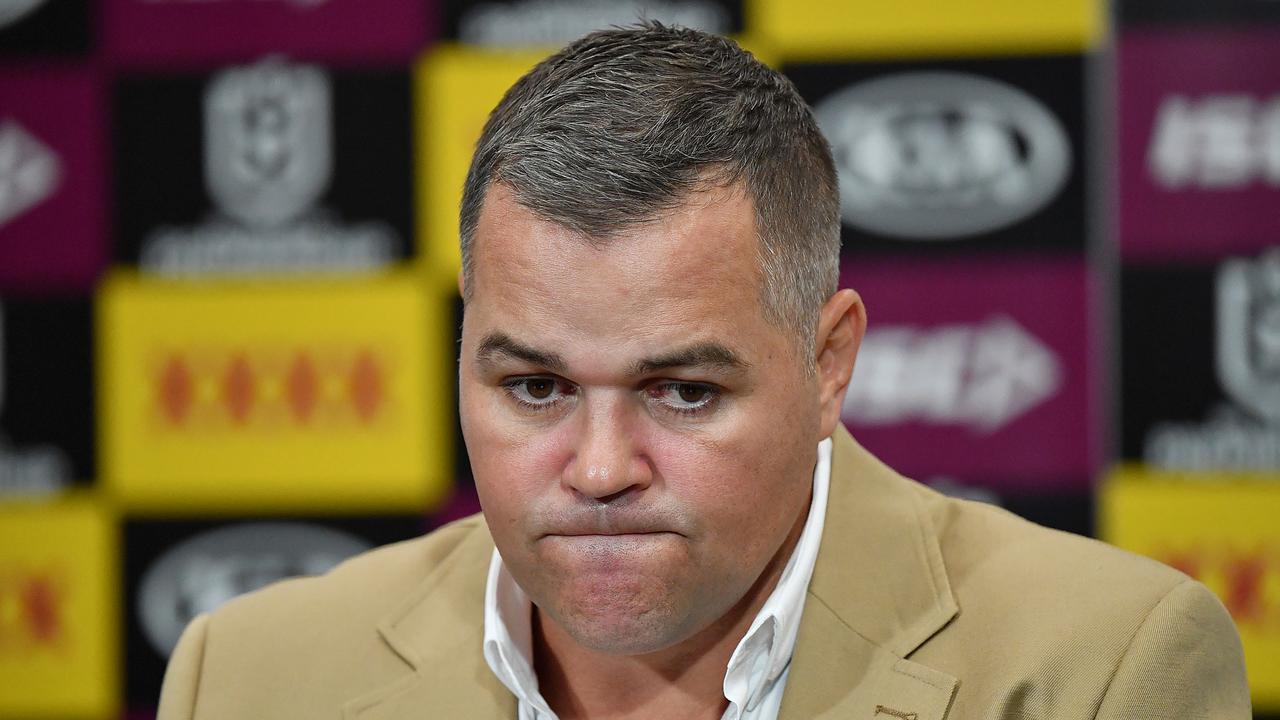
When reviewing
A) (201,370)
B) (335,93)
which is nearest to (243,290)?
(201,370)

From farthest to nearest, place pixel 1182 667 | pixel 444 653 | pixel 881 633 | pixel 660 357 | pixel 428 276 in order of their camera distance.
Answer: pixel 428 276
pixel 444 653
pixel 881 633
pixel 1182 667
pixel 660 357

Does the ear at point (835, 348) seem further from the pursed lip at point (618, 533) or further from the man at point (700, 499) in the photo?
the pursed lip at point (618, 533)

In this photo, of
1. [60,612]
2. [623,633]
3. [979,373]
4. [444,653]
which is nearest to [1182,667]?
[623,633]

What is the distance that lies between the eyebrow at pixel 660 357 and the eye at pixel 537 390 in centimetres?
3

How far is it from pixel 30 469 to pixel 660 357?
2405 millimetres

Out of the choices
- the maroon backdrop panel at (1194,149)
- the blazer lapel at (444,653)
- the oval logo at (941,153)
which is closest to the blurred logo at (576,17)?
the oval logo at (941,153)

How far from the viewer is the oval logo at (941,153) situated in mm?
3029

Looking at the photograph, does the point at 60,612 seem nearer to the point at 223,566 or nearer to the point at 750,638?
the point at 223,566

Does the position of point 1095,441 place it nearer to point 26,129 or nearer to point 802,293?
point 802,293

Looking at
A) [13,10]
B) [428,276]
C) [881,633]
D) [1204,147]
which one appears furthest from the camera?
[13,10]

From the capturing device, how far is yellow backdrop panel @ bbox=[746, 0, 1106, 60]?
3018 millimetres

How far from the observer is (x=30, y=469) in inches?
128

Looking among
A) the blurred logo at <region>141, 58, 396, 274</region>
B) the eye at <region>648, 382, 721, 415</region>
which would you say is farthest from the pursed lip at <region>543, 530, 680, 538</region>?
the blurred logo at <region>141, 58, 396, 274</region>

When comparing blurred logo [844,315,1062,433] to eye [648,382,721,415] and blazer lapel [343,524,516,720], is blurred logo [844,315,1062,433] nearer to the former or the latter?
blazer lapel [343,524,516,720]
